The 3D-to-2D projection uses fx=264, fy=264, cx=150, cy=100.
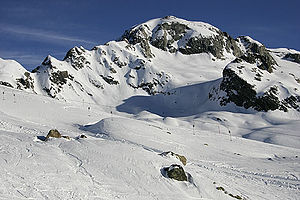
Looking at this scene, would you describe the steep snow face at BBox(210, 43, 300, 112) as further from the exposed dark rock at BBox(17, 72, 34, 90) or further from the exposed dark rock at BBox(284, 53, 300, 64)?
the exposed dark rock at BBox(17, 72, 34, 90)

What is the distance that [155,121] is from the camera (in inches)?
2233

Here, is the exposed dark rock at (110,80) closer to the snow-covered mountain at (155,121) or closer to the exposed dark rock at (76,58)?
the snow-covered mountain at (155,121)

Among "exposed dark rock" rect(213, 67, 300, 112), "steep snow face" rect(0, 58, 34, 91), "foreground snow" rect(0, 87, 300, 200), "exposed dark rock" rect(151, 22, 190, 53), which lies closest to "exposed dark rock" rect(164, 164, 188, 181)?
"foreground snow" rect(0, 87, 300, 200)

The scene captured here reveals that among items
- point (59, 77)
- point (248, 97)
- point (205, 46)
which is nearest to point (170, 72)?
point (205, 46)

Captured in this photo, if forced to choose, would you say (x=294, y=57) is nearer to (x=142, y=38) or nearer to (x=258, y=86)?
(x=258, y=86)

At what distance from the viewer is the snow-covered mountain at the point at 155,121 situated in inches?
537

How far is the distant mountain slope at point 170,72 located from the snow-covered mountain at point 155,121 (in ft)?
1.57

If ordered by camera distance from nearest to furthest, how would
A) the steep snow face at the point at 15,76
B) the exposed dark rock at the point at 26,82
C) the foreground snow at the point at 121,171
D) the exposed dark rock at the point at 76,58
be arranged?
the foreground snow at the point at 121,171, the steep snow face at the point at 15,76, the exposed dark rock at the point at 26,82, the exposed dark rock at the point at 76,58

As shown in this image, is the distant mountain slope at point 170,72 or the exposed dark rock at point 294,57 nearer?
the distant mountain slope at point 170,72

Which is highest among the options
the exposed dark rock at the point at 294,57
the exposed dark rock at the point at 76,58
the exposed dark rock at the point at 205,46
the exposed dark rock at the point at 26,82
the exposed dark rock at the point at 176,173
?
the exposed dark rock at the point at 205,46

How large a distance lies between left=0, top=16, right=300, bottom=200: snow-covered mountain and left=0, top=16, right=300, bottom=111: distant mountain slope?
1.57ft

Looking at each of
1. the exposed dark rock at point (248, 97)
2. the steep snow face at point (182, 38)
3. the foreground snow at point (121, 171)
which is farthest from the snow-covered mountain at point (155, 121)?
the steep snow face at point (182, 38)

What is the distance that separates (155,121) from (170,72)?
219 ft

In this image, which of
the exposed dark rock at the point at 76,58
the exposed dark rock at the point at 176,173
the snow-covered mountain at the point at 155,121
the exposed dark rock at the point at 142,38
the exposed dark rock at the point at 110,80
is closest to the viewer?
the snow-covered mountain at the point at 155,121
